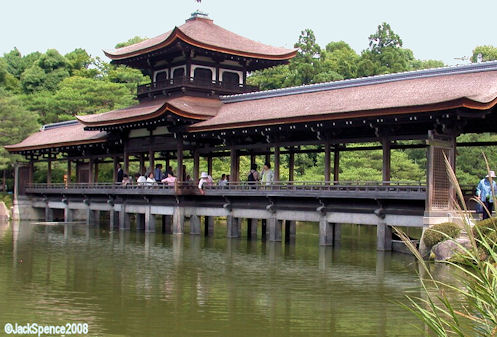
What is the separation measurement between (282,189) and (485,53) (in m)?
42.3

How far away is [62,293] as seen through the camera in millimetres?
13633

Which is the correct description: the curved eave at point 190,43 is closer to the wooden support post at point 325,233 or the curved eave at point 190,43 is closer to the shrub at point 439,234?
the wooden support post at point 325,233

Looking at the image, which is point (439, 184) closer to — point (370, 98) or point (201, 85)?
point (370, 98)

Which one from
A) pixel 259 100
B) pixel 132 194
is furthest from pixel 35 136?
pixel 259 100

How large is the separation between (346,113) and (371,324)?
11.9 m

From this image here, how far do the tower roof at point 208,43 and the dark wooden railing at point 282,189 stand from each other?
672 centimetres

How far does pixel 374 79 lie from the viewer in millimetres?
25875

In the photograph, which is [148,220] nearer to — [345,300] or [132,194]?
[132,194]

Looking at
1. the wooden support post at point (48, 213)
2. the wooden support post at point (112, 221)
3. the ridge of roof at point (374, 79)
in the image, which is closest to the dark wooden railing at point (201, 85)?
the ridge of roof at point (374, 79)

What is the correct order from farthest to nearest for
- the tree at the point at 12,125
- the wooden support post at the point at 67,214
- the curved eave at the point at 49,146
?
the tree at the point at 12,125 → the wooden support post at the point at 67,214 → the curved eave at the point at 49,146

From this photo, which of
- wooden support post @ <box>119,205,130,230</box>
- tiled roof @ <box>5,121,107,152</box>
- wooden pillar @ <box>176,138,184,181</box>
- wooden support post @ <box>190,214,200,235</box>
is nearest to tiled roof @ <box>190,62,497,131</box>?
wooden pillar @ <box>176,138,184,181</box>

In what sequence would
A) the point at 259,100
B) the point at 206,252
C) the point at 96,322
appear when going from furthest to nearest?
1. the point at 259,100
2. the point at 206,252
3. the point at 96,322

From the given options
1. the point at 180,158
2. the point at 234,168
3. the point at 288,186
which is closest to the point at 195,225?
the point at 180,158

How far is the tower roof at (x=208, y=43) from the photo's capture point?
3183cm
